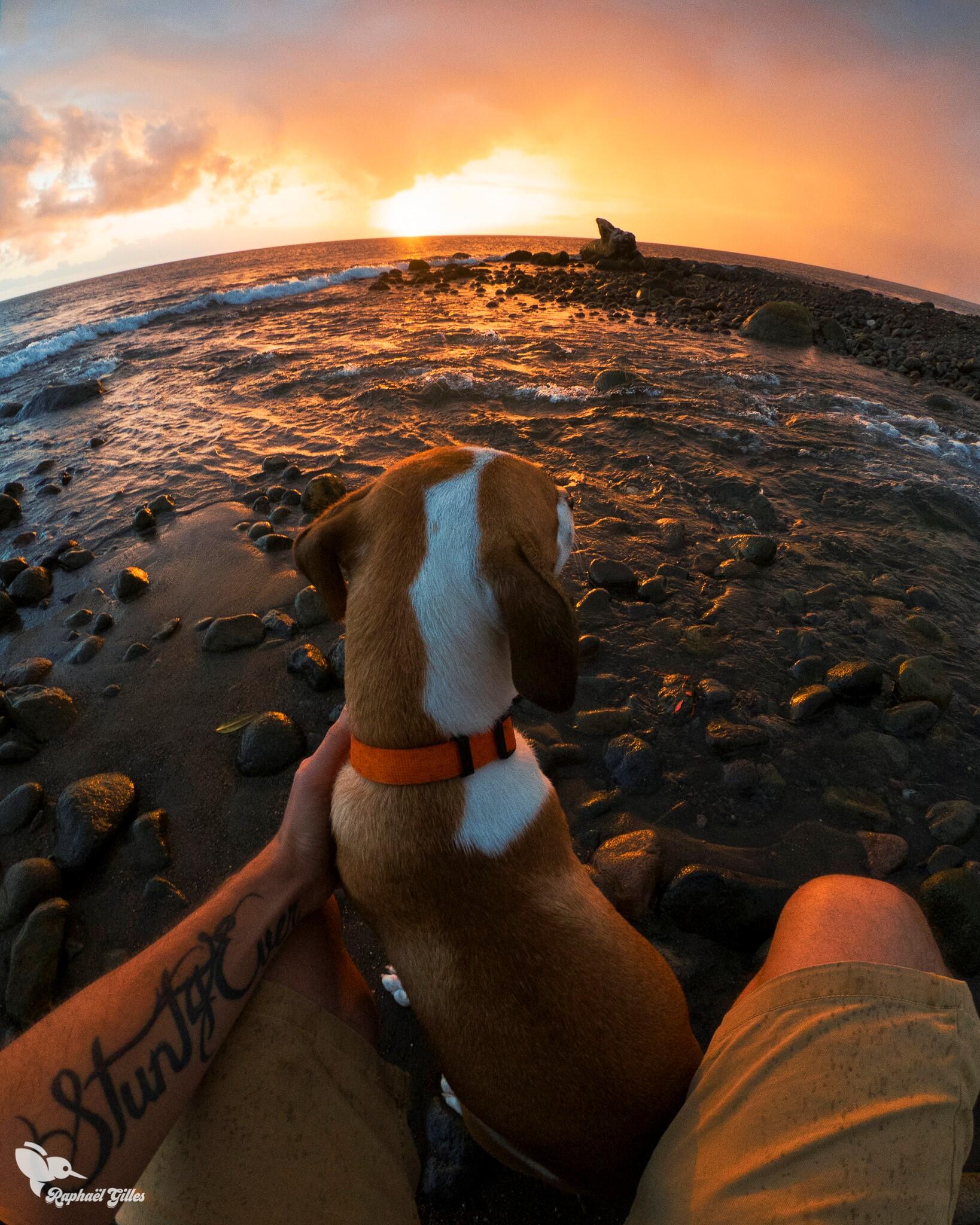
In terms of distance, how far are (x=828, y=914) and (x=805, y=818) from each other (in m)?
1.44

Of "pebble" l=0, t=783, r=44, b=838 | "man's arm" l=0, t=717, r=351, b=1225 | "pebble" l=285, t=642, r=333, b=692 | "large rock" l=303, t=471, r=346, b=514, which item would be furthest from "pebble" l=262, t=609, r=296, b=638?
"man's arm" l=0, t=717, r=351, b=1225

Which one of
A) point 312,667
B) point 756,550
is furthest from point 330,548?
point 756,550

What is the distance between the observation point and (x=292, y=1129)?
178 centimetres

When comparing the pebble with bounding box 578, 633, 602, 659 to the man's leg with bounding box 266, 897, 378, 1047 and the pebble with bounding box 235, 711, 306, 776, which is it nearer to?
the pebble with bounding box 235, 711, 306, 776

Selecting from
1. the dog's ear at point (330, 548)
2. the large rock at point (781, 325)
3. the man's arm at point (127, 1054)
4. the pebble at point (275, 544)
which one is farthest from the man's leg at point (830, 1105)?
the large rock at point (781, 325)

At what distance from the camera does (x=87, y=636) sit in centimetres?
516

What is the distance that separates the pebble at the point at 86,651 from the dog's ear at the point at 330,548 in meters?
3.77

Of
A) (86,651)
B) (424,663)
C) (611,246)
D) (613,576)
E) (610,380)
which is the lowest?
(86,651)

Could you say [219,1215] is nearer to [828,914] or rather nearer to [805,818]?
[828,914]

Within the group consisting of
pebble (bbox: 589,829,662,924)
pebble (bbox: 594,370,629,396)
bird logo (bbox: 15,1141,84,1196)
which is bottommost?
pebble (bbox: 589,829,662,924)

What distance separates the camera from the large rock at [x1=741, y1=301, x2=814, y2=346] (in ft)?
55.3

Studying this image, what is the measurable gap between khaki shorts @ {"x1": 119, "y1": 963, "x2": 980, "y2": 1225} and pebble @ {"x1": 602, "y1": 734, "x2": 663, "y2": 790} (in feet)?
5.70

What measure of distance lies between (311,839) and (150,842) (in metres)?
1.71

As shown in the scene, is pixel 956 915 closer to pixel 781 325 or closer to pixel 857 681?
pixel 857 681
